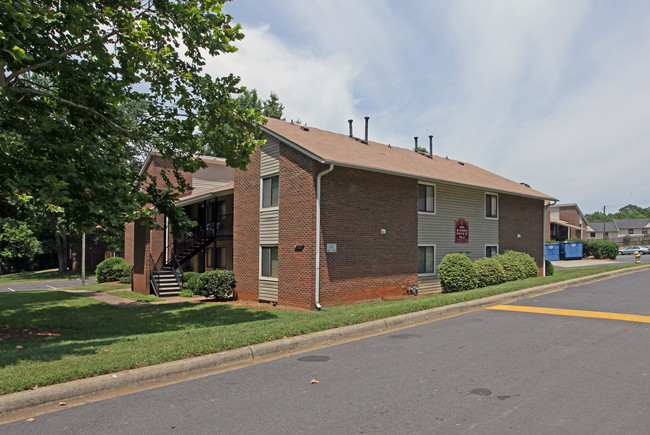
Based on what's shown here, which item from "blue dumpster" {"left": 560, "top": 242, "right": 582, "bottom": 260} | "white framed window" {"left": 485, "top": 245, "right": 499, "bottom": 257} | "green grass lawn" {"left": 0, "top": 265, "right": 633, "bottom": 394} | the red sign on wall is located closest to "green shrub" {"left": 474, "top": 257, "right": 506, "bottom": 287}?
the red sign on wall

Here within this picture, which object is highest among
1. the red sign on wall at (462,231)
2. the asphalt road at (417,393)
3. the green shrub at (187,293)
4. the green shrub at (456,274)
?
the red sign on wall at (462,231)

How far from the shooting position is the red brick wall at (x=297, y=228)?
1434cm

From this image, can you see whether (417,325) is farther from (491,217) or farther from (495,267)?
(491,217)

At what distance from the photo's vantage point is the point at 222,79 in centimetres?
1167

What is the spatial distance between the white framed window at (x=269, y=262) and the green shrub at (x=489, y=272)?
8169 mm

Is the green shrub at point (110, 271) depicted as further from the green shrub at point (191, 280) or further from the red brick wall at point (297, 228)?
the red brick wall at point (297, 228)

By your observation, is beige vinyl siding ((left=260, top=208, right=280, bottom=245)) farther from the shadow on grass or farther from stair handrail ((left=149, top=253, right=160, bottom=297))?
stair handrail ((left=149, top=253, right=160, bottom=297))

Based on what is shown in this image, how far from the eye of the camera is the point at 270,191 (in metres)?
16.8

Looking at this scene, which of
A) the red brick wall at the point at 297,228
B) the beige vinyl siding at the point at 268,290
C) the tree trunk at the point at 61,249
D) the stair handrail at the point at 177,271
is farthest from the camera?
the tree trunk at the point at 61,249

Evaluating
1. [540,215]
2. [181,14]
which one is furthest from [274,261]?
[540,215]

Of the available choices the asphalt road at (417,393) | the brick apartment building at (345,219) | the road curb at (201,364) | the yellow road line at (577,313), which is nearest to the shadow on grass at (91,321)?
the road curb at (201,364)

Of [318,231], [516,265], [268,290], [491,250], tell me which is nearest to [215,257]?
[268,290]

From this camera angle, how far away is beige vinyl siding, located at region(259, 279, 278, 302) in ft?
52.5

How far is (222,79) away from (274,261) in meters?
7.01
